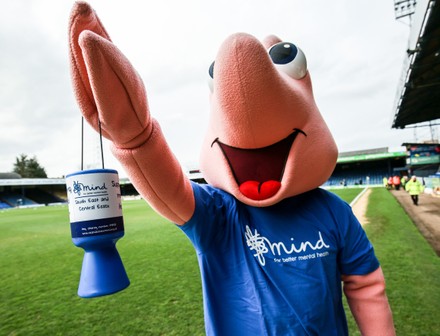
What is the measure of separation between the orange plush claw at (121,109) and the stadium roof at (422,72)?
396 inches

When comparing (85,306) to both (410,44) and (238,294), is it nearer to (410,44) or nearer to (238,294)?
(238,294)

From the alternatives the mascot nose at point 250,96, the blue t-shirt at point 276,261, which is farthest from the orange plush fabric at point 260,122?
the blue t-shirt at point 276,261

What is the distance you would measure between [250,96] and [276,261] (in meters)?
0.67

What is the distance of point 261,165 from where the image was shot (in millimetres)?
1182

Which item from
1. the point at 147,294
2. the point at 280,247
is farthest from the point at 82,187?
the point at 147,294

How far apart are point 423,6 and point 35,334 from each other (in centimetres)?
1155

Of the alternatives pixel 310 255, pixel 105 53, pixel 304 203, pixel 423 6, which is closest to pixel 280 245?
pixel 310 255

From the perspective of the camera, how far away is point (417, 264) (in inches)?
170

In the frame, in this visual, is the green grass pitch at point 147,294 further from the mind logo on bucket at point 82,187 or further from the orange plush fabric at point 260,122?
the mind logo on bucket at point 82,187

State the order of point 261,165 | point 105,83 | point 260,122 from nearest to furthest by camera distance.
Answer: point 105,83, point 260,122, point 261,165

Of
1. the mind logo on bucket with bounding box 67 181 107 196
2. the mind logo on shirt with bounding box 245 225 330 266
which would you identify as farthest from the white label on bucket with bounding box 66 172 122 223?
the mind logo on shirt with bounding box 245 225 330 266

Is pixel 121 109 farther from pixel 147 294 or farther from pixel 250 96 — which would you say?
pixel 147 294

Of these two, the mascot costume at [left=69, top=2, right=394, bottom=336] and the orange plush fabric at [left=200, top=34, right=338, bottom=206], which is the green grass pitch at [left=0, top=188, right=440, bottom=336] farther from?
the orange plush fabric at [left=200, top=34, right=338, bottom=206]

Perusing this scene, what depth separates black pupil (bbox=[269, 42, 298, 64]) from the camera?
127 cm
